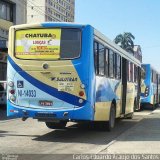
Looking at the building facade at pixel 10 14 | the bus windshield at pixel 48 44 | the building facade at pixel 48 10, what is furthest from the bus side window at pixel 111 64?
the building facade at pixel 48 10

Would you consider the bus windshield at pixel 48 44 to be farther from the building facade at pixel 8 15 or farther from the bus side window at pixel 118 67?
the building facade at pixel 8 15

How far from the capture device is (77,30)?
526 inches

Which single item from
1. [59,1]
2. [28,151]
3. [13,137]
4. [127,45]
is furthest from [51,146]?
[59,1]

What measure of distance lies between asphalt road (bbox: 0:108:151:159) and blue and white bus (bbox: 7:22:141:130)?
2.19ft

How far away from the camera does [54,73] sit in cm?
1339

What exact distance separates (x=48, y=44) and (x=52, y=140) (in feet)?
9.02

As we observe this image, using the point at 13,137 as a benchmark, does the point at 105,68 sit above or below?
above

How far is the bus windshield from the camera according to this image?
13.4 meters

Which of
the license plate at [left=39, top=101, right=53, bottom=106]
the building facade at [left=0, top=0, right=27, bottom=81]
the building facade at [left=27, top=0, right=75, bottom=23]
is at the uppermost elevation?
the building facade at [left=27, top=0, right=75, bottom=23]

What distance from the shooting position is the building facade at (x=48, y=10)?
6112 inches

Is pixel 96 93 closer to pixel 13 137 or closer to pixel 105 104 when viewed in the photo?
pixel 105 104

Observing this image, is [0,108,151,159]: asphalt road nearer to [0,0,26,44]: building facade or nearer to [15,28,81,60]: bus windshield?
[15,28,81,60]: bus windshield

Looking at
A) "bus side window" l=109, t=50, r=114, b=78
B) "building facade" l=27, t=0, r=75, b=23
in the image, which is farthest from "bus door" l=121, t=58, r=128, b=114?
"building facade" l=27, t=0, r=75, b=23

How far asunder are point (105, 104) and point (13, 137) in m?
3.16
